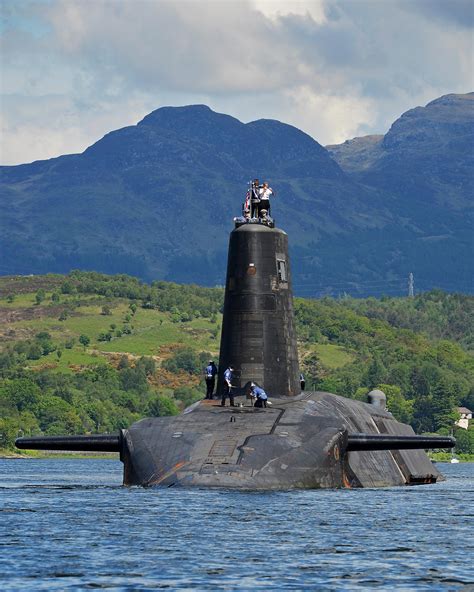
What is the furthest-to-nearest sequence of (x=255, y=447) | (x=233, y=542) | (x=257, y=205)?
(x=257, y=205) < (x=255, y=447) < (x=233, y=542)

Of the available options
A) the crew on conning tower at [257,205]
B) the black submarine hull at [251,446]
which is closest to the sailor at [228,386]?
the black submarine hull at [251,446]

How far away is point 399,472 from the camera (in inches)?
2749

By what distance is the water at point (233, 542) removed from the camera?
36.7 metres

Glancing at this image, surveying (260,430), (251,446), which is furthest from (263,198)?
(251,446)

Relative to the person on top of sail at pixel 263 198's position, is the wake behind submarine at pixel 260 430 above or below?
below

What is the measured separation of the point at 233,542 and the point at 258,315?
2156 cm

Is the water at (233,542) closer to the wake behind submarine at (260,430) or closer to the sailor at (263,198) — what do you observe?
the wake behind submarine at (260,430)

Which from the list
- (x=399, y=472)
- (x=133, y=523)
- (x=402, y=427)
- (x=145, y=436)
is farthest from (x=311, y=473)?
(x=402, y=427)

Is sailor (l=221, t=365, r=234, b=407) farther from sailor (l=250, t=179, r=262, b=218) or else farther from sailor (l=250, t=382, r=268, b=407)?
sailor (l=250, t=179, r=262, b=218)

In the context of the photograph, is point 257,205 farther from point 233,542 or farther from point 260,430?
point 233,542

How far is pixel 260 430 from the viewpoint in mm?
56625

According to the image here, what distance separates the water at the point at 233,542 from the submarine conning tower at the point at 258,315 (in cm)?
722

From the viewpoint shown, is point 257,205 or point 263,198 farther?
point 257,205

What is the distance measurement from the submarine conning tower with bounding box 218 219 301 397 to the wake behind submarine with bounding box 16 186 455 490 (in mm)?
40
